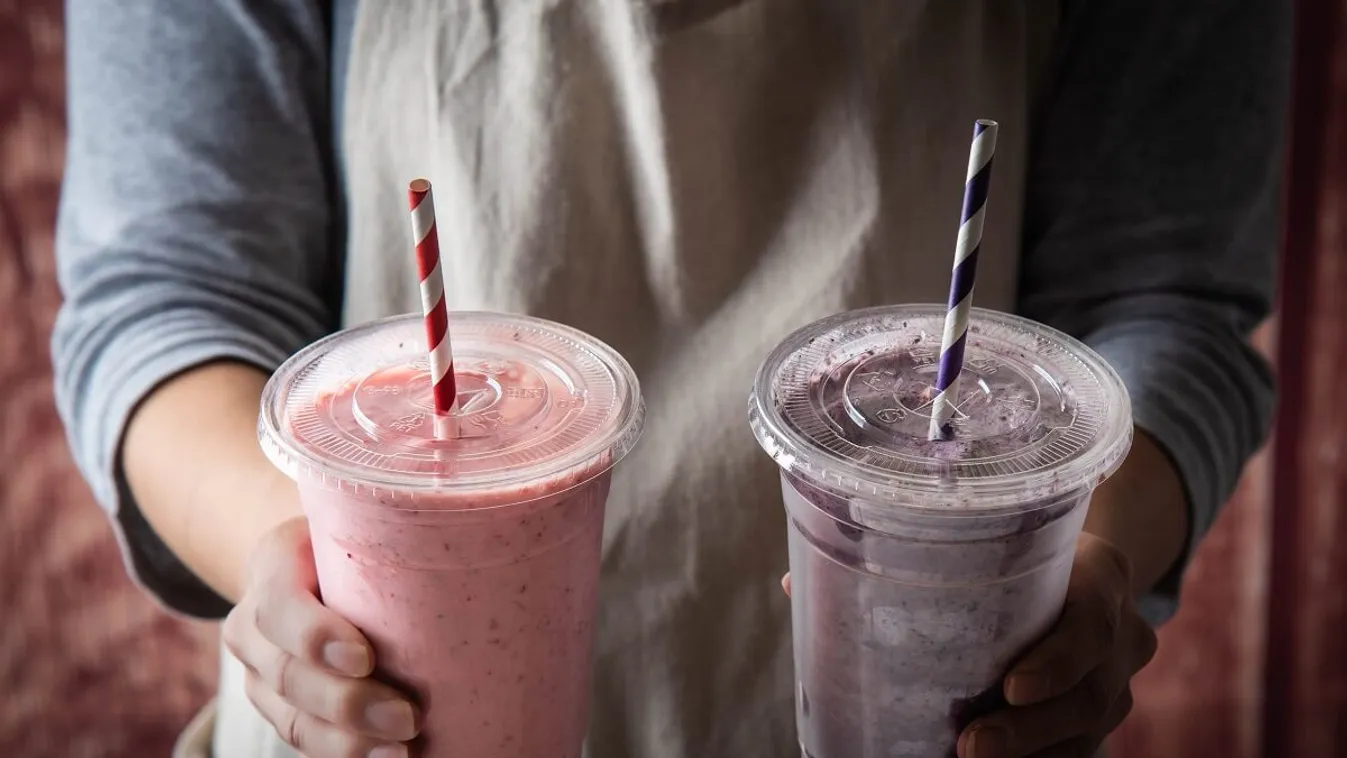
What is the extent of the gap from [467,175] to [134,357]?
0.33 meters

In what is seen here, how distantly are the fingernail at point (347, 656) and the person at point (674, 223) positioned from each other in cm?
25

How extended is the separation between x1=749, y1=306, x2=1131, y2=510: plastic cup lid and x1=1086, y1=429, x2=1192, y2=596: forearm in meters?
0.20

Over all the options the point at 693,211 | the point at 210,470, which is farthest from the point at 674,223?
the point at 210,470

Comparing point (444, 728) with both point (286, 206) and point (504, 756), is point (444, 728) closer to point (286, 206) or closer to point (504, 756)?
point (504, 756)

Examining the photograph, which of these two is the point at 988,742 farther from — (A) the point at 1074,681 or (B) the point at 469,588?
(B) the point at 469,588

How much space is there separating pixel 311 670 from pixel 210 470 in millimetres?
269

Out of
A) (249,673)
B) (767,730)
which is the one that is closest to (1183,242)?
(767,730)

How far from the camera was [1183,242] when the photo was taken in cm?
106

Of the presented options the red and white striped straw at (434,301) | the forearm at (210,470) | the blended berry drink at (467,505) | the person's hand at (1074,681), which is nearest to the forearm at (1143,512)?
the person's hand at (1074,681)

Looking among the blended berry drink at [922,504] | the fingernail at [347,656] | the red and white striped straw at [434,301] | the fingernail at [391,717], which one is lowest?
the fingernail at [391,717]

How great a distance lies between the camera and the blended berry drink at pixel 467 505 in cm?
71

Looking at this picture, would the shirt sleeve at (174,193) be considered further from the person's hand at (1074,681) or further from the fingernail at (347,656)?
the person's hand at (1074,681)

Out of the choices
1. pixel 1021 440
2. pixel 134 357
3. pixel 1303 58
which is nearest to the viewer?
pixel 1021 440

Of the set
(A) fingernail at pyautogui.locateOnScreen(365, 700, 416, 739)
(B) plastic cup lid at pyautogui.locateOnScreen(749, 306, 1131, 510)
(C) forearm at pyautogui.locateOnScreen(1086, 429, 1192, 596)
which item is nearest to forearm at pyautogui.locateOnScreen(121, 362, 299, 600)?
(A) fingernail at pyautogui.locateOnScreen(365, 700, 416, 739)
